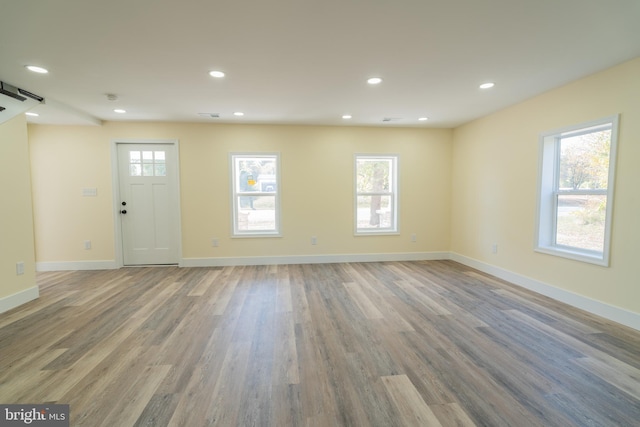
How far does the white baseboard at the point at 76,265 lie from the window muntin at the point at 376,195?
14.6 ft

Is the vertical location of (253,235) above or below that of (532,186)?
below

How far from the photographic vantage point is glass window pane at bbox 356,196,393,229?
16.4 feet

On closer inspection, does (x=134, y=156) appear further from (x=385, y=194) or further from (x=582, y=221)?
(x=582, y=221)

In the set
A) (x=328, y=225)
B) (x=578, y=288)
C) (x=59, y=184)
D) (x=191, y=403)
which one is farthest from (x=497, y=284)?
(x=59, y=184)

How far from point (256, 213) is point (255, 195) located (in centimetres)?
34

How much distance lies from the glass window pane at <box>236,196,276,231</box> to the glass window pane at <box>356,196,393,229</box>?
1.67 meters

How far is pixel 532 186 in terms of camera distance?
343 centimetres

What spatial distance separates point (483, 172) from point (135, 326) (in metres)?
5.20

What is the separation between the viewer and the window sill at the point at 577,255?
2.66m

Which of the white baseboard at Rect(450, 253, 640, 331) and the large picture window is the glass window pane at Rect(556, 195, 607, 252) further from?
the large picture window

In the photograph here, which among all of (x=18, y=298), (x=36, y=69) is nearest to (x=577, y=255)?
(x=36, y=69)

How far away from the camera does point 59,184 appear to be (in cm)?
427

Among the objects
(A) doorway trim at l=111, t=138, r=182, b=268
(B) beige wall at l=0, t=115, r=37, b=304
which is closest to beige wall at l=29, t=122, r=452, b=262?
(A) doorway trim at l=111, t=138, r=182, b=268

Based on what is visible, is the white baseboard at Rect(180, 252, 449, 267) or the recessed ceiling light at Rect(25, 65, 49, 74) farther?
the white baseboard at Rect(180, 252, 449, 267)
